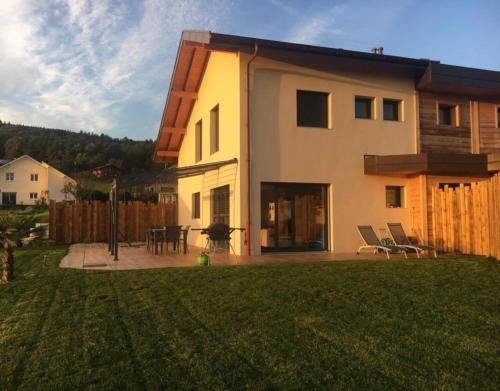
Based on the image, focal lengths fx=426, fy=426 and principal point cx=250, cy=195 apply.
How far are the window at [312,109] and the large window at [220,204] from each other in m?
3.26

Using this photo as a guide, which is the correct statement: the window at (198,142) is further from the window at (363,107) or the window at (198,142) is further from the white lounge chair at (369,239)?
the white lounge chair at (369,239)

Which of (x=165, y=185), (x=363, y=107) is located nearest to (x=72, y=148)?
(x=165, y=185)

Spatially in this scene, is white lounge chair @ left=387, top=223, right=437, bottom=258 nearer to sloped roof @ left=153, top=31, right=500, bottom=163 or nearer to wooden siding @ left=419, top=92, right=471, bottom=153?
wooden siding @ left=419, top=92, right=471, bottom=153

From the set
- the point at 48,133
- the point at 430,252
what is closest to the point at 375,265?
the point at 430,252

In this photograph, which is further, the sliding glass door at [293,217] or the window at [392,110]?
the window at [392,110]

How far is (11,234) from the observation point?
27.1ft

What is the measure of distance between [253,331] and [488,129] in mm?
13965

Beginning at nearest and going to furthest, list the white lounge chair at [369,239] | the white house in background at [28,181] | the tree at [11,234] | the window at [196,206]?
1. the tree at [11,234]
2. the white lounge chair at [369,239]
3. the window at [196,206]
4. the white house in background at [28,181]

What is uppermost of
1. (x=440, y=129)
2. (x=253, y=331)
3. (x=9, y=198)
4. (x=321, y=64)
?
(x=321, y=64)

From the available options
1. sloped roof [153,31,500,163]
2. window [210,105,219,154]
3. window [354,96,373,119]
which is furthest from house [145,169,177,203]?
window [354,96,373,119]

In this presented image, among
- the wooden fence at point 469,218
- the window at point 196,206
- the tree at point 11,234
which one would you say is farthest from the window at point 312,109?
the tree at point 11,234

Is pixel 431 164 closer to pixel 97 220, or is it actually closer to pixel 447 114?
pixel 447 114

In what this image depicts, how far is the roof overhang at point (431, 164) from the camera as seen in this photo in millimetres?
12625

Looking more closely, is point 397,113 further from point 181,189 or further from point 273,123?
point 181,189
